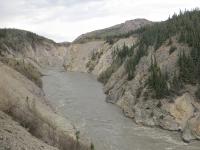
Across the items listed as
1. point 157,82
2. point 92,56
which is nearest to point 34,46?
point 92,56

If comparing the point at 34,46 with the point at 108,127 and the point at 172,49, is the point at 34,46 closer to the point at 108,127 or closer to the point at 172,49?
the point at 172,49

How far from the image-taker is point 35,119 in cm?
1534

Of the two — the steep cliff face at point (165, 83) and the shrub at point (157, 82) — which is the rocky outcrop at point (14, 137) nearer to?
the steep cliff face at point (165, 83)

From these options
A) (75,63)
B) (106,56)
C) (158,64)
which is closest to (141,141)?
(158,64)

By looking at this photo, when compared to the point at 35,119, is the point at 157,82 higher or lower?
lower

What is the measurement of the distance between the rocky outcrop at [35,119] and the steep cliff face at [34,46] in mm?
84212

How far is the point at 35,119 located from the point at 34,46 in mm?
108934

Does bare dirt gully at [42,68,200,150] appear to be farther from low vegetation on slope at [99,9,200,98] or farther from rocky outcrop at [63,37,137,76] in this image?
rocky outcrop at [63,37,137,76]

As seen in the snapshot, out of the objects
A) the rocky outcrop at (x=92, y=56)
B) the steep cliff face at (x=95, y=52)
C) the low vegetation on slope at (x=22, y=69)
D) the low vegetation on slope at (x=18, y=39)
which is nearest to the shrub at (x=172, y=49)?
the low vegetation on slope at (x=22, y=69)

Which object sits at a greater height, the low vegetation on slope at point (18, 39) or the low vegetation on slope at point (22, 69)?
the low vegetation on slope at point (18, 39)

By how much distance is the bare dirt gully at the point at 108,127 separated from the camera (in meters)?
28.0

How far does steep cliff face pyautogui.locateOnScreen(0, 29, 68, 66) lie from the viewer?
106 metres

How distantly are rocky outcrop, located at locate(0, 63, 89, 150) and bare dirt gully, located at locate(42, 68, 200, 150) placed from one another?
3.07 m

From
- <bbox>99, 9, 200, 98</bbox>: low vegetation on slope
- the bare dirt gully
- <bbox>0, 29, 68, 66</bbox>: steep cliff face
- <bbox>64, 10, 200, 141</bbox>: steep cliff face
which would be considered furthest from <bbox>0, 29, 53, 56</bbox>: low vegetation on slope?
the bare dirt gully
